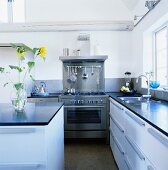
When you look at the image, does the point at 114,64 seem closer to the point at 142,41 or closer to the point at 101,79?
the point at 101,79

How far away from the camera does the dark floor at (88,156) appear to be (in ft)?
9.70

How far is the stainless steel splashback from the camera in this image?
179 inches

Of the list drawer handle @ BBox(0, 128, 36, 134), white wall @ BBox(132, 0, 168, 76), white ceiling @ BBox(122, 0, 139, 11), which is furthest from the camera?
white ceiling @ BBox(122, 0, 139, 11)

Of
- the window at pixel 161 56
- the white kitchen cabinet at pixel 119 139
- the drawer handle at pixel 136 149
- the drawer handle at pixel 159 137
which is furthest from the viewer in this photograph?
the window at pixel 161 56

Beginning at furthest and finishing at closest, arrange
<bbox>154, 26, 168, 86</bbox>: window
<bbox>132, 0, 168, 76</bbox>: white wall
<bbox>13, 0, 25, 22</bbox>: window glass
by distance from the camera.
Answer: <bbox>13, 0, 25, 22</bbox>: window glass < <bbox>154, 26, 168, 86</bbox>: window < <bbox>132, 0, 168, 76</bbox>: white wall

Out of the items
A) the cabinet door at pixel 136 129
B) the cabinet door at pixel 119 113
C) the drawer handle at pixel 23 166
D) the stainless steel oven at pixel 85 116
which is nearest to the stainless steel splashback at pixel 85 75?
the stainless steel oven at pixel 85 116

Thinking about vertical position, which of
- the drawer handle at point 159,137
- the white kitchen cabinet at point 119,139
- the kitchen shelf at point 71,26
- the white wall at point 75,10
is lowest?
the white kitchen cabinet at point 119,139

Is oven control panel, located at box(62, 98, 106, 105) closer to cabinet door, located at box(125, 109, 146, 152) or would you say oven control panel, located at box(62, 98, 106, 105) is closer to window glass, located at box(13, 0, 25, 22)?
cabinet door, located at box(125, 109, 146, 152)

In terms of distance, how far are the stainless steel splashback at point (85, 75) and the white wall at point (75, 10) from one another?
0.95 m

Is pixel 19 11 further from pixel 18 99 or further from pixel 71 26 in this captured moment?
pixel 18 99

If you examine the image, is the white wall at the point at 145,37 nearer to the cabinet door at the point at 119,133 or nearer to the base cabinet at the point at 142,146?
the cabinet door at the point at 119,133

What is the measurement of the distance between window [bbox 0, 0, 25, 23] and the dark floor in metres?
2.77

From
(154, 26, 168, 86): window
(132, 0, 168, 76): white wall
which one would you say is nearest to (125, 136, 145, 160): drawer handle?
(154, 26, 168, 86): window

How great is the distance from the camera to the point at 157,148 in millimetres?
1360
